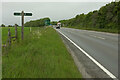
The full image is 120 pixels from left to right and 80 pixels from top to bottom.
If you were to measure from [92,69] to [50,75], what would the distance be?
177cm

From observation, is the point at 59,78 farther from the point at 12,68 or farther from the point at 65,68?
the point at 12,68

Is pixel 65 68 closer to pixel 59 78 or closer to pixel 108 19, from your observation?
pixel 59 78

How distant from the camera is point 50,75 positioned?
3.27 m

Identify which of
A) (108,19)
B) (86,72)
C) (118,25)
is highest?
(108,19)

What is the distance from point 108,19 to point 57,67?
35282 millimetres

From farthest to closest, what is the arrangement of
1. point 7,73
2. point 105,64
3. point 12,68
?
1. point 105,64
2. point 12,68
3. point 7,73

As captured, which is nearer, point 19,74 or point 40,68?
point 19,74

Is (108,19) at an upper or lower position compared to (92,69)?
upper

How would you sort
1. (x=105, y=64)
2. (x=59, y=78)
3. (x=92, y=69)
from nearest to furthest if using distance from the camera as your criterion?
(x=59, y=78) < (x=92, y=69) < (x=105, y=64)

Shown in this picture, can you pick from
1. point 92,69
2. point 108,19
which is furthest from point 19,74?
point 108,19

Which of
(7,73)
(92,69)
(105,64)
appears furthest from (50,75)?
(105,64)

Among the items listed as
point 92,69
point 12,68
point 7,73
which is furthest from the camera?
point 92,69

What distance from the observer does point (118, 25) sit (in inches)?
1127

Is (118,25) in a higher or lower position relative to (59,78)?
higher
